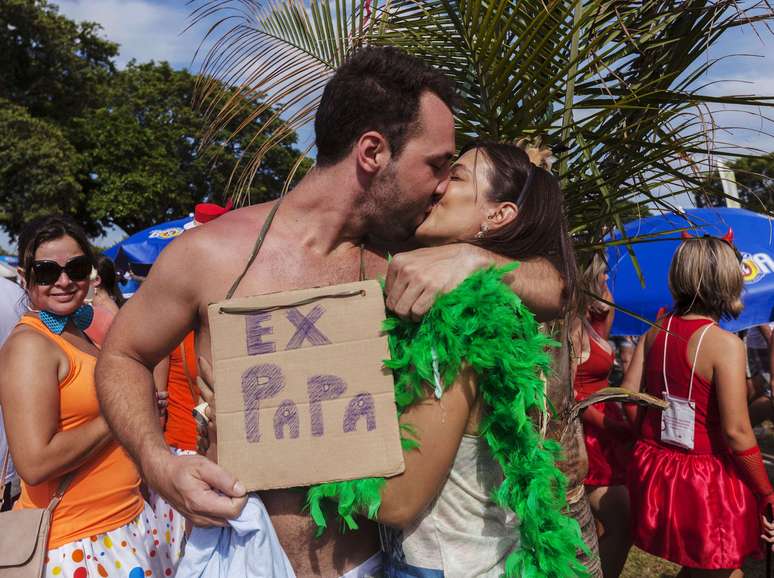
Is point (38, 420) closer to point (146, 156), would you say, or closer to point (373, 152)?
point (373, 152)

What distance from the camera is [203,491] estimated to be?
1.32 meters

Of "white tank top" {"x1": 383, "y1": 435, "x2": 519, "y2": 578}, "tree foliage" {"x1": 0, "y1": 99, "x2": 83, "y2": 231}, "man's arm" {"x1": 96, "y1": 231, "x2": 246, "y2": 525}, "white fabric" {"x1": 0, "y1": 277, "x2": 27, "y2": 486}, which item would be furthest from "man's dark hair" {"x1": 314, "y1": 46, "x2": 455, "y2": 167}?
"tree foliage" {"x1": 0, "y1": 99, "x2": 83, "y2": 231}

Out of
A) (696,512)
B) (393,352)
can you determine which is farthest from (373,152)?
(696,512)

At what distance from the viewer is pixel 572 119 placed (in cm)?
258

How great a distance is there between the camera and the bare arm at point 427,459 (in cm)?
133

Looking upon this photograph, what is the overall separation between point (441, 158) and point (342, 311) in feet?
1.84

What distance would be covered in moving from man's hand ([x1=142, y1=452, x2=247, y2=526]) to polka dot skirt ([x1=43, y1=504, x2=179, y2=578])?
3.59 ft

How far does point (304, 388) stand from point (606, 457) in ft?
10.2

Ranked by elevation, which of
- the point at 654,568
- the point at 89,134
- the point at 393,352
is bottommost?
the point at 654,568

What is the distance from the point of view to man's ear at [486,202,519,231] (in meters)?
1.71

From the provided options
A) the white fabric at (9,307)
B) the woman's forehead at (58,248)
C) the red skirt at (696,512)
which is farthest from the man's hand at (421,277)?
the white fabric at (9,307)

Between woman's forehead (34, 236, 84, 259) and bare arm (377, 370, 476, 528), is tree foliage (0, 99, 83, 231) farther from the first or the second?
bare arm (377, 370, 476, 528)

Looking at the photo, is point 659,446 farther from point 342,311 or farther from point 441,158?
point 342,311

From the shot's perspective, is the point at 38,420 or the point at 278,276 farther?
the point at 38,420
